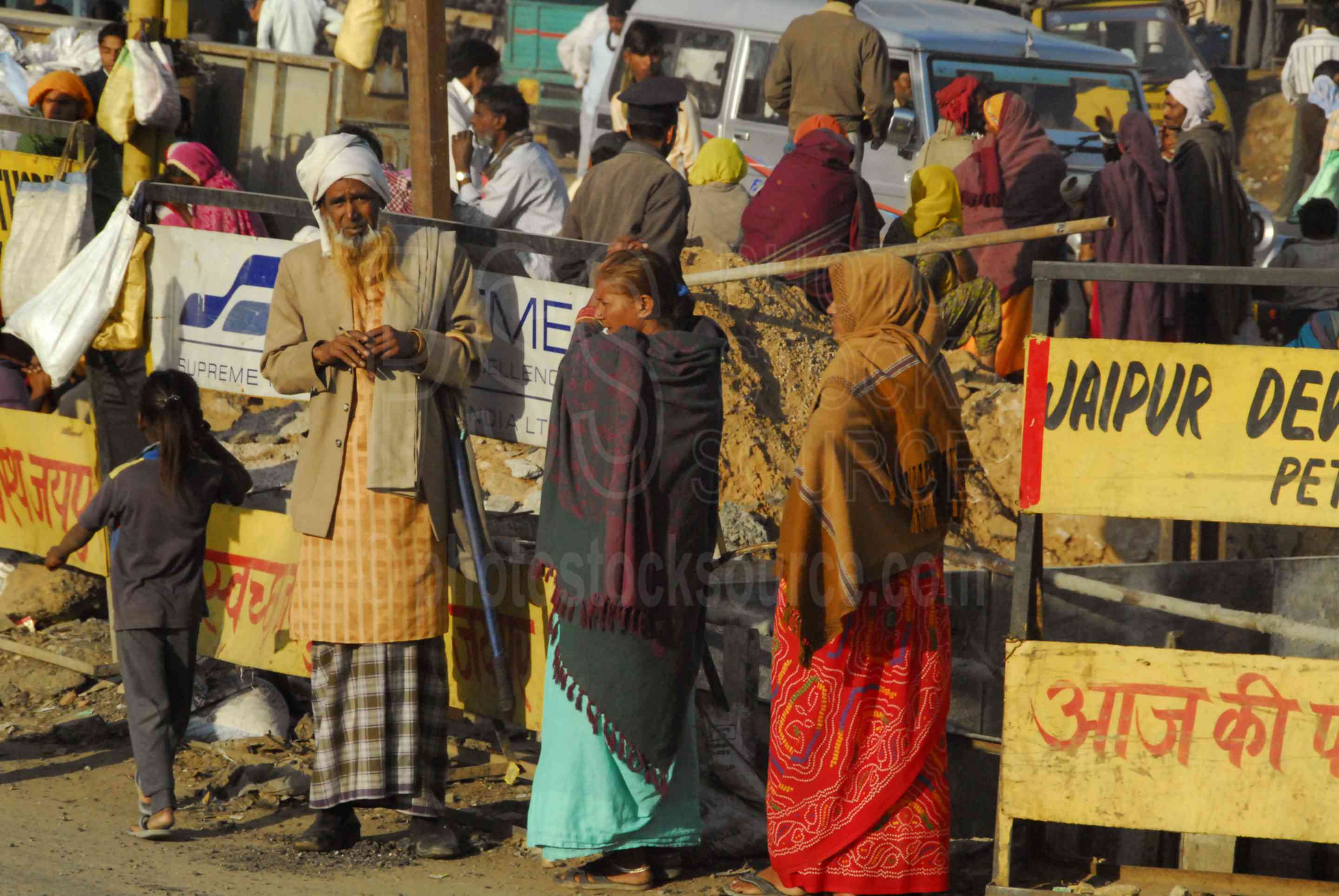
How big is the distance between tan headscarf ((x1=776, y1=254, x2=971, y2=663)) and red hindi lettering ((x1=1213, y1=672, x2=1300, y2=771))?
81 centimetres

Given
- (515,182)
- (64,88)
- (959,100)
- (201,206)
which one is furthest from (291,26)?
(201,206)

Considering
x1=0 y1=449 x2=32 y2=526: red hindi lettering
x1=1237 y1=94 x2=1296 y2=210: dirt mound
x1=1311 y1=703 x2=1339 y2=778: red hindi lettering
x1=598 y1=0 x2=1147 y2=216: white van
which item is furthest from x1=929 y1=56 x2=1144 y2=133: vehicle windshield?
x1=1237 y1=94 x2=1296 y2=210: dirt mound

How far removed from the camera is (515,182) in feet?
21.4

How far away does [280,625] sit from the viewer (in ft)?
16.7

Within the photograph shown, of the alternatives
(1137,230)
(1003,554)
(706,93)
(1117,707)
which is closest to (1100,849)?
(1117,707)

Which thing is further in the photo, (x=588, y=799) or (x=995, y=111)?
(x=995, y=111)

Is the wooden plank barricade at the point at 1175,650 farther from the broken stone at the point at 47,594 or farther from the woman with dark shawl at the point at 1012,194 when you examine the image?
the broken stone at the point at 47,594

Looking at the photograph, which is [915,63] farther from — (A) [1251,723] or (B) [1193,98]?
(A) [1251,723]

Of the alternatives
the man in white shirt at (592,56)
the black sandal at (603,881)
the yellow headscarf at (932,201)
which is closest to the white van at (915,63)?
the man in white shirt at (592,56)

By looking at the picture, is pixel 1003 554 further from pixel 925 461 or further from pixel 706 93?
pixel 706 93

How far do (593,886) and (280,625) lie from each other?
1.52 metres

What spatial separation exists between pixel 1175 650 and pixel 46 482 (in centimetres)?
414

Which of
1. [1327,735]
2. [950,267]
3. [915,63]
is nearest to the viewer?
[1327,735]

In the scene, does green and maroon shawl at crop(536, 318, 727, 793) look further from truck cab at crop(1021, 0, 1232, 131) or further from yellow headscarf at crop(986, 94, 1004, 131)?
truck cab at crop(1021, 0, 1232, 131)
